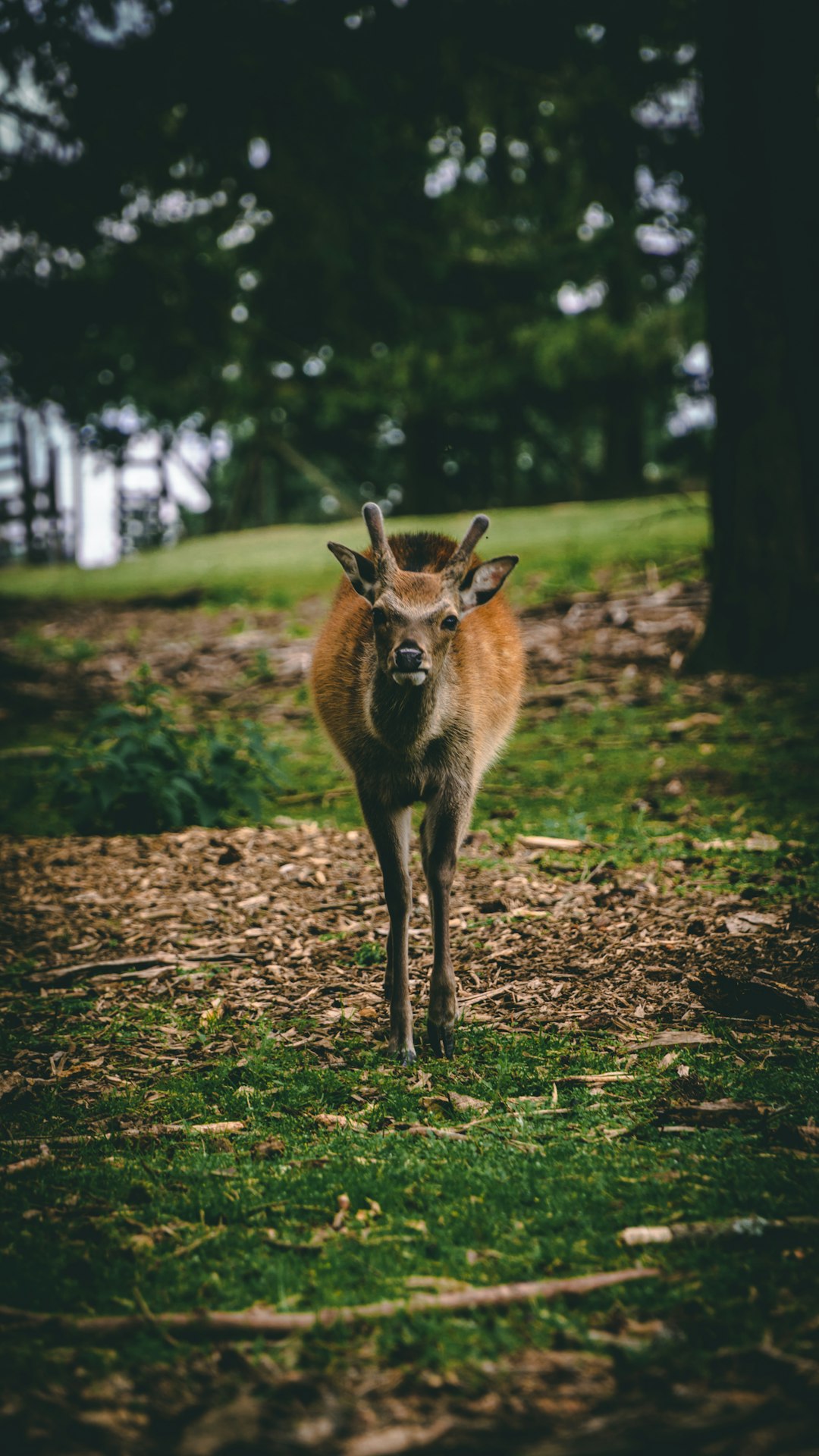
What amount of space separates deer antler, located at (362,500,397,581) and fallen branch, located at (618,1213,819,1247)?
216 centimetres

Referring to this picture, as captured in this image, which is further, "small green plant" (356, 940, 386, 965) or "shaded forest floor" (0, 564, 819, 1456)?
"small green plant" (356, 940, 386, 965)

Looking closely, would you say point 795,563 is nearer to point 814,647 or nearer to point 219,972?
point 814,647

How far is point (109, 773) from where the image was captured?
5.93 metres

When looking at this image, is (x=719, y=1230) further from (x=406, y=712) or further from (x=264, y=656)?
(x=264, y=656)

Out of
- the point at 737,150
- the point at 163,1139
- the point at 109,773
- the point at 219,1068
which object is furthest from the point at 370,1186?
the point at 737,150

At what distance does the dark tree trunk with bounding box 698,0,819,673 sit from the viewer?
27.2 feet

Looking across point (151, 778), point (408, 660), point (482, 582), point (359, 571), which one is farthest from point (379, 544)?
point (151, 778)

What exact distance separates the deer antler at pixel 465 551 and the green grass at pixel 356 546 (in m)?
6.94

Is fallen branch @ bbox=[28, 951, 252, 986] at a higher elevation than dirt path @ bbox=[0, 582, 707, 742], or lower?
lower

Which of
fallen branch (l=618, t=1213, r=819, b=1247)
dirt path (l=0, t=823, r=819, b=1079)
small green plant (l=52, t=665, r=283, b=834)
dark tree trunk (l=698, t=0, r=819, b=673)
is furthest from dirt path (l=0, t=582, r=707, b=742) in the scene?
fallen branch (l=618, t=1213, r=819, b=1247)

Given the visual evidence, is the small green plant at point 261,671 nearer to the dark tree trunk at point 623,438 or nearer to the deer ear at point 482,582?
the deer ear at point 482,582

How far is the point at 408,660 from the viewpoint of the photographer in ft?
11.5

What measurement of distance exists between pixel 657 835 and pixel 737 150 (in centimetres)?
551

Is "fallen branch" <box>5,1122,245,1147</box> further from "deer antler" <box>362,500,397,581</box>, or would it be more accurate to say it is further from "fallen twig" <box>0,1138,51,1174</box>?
"deer antler" <box>362,500,397,581</box>
